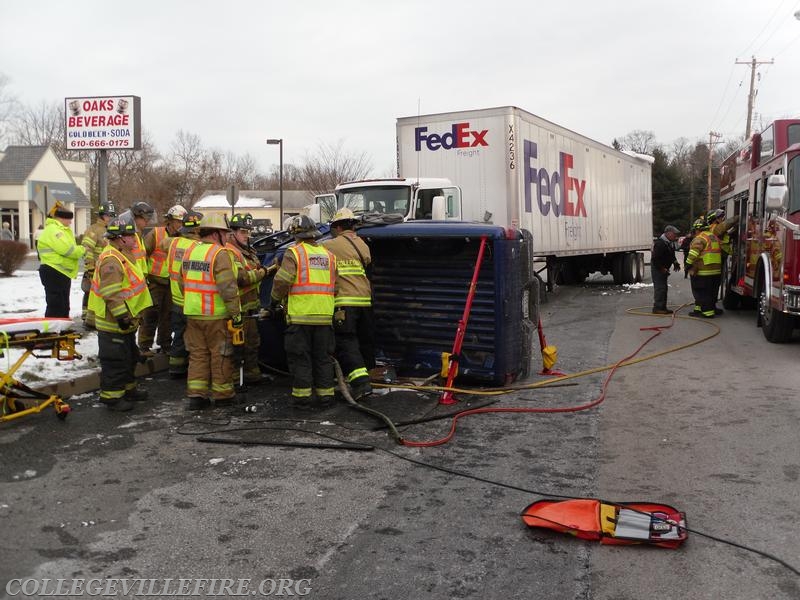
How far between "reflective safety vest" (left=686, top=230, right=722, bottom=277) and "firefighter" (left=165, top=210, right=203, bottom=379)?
29.7 ft

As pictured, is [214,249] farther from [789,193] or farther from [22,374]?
[789,193]

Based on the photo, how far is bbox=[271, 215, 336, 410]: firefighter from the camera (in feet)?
21.9

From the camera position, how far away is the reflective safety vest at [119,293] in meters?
6.54

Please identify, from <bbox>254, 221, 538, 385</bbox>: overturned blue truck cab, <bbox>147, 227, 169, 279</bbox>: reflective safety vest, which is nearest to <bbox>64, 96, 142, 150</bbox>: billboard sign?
<bbox>147, 227, 169, 279</bbox>: reflective safety vest

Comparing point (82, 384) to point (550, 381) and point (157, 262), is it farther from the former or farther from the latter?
point (550, 381)

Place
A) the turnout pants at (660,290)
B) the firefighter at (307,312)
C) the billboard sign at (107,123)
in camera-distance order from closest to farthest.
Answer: the firefighter at (307,312) < the turnout pants at (660,290) < the billboard sign at (107,123)

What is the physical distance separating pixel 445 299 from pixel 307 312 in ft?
5.27

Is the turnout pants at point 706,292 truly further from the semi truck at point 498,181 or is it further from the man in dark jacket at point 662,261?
the semi truck at point 498,181

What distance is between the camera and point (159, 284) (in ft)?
28.6

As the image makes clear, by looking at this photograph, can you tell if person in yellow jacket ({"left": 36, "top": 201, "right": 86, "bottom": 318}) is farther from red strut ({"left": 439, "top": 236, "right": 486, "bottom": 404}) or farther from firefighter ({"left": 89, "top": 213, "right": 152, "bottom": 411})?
red strut ({"left": 439, "top": 236, "right": 486, "bottom": 404})

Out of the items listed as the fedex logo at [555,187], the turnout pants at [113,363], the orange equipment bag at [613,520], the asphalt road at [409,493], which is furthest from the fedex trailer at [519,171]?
the orange equipment bag at [613,520]

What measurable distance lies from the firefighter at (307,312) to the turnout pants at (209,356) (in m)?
0.54

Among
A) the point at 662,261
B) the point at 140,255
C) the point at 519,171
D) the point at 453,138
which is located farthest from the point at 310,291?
the point at 662,261

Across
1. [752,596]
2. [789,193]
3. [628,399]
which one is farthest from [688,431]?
[789,193]
